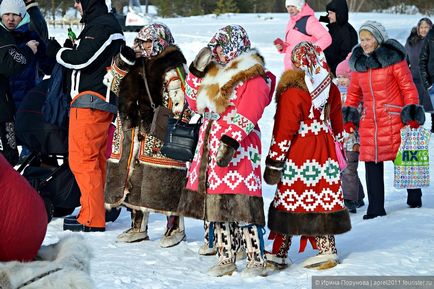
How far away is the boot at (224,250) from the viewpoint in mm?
6105

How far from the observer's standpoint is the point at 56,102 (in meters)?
7.68

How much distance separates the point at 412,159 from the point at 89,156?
2878 mm

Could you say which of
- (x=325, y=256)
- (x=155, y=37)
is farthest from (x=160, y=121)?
(x=325, y=256)

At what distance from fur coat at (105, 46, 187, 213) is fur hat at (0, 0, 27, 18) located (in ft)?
5.30

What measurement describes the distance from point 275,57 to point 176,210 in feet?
55.5

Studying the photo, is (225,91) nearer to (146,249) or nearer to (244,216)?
(244,216)

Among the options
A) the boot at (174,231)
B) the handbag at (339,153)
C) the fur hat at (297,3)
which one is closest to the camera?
the handbag at (339,153)

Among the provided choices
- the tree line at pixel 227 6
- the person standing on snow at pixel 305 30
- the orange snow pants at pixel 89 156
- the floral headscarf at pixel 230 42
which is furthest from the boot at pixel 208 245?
the tree line at pixel 227 6

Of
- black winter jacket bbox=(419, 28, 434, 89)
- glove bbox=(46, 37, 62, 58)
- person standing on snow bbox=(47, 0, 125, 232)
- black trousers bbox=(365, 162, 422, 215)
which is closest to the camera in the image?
person standing on snow bbox=(47, 0, 125, 232)

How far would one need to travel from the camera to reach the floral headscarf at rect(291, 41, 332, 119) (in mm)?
6027

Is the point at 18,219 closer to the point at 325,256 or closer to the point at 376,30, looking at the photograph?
the point at 325,256

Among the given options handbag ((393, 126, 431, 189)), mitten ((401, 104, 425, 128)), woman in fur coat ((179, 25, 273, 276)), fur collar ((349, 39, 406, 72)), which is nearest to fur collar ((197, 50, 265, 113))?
woman in fur coat ((179, 25, 273, 276))

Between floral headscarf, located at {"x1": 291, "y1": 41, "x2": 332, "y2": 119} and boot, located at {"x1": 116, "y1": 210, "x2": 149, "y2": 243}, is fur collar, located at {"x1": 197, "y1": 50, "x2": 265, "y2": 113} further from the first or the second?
boot, located at {"x1": 116, "y1": 210, "x2": 149, "y2": 243}

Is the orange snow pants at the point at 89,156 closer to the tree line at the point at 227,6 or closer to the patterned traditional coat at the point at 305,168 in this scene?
the patterned traditional coat at the point at 305,168
